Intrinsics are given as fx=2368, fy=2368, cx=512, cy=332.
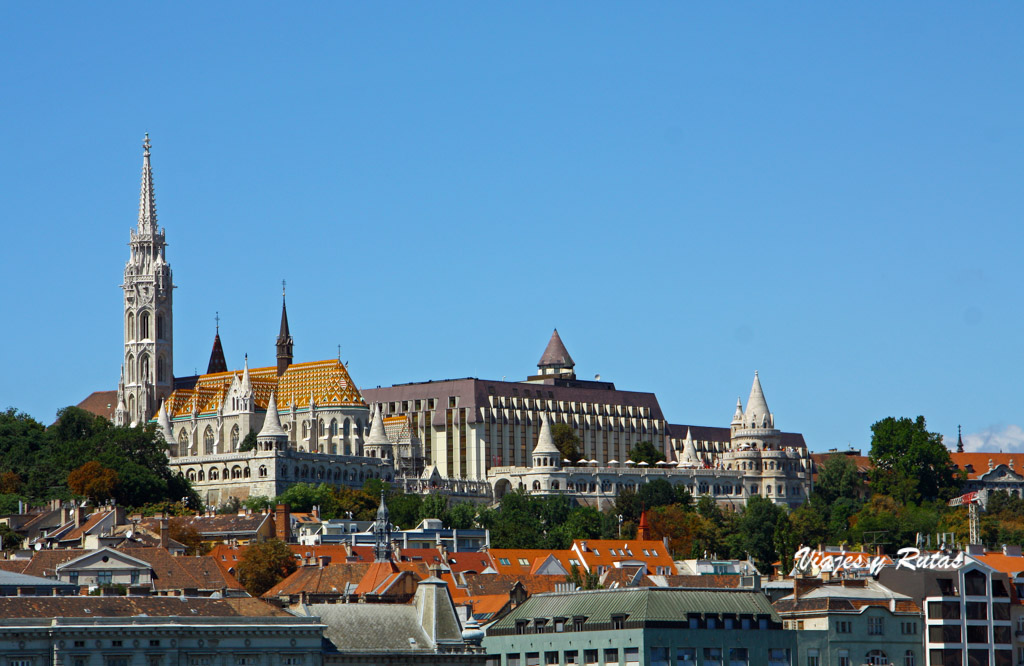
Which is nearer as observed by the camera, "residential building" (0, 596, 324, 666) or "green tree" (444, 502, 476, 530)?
"residential building" (0, 596, 324, 666)

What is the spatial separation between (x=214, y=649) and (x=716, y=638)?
23228 mm

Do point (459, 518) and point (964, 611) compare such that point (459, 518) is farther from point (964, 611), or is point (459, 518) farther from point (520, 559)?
point (964, 611)

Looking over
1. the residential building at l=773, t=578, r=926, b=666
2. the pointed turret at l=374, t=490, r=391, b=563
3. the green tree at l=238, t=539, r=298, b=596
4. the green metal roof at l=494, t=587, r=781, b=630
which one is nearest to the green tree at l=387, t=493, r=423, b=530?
the pointed turret at l=374, t=490, r=391, b=563

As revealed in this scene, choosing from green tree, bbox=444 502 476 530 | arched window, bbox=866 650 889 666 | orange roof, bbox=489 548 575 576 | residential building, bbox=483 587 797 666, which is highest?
green tree, bbox=444 502 476 530

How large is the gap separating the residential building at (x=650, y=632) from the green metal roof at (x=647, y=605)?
42mm

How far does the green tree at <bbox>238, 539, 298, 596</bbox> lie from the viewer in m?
132

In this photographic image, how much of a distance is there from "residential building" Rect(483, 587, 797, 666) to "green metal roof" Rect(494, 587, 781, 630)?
0.04 m

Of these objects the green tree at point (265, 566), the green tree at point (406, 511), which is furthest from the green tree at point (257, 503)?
the green tree at point (265, 566)

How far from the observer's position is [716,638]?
98625 millimetres

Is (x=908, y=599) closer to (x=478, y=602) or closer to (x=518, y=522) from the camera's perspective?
(x=478, y=602)

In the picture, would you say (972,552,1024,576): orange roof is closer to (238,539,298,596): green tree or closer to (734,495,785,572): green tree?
(734,495,785,572): green tree

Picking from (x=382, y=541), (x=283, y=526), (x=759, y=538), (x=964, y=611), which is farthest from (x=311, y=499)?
(x=964, y=611)

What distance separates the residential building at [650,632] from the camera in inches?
3834

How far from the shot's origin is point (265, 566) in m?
134
